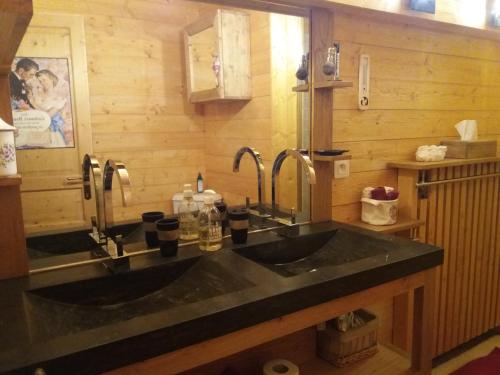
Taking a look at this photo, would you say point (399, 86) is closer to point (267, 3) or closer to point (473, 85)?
point (473, 85)

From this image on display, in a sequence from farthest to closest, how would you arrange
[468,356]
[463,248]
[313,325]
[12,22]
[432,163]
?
[468,356] < [463,248] < [432,163] < [313,325] < [12,22]

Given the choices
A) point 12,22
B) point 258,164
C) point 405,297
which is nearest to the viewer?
point 12,22

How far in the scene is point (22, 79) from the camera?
1.25 m

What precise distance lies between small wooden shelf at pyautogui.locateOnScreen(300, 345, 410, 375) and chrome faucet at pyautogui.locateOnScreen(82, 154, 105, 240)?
1.06 metres

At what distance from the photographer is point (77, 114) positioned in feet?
4.42

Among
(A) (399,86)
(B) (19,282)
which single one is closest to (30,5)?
(B) (19,282)

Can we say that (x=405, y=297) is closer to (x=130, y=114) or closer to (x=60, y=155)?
(x=130, y=114)

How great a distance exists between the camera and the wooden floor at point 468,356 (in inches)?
92.6

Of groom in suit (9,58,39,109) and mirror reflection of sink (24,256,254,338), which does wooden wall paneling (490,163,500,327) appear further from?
groom in suit (9,58,39,109)

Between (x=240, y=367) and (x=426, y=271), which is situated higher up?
(x=426, y=271)

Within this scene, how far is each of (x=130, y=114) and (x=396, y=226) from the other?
4.30 ft

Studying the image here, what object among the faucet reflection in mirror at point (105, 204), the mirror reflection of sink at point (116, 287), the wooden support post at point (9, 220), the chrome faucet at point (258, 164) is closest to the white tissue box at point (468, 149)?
the chrome faucet at point (258, 164)

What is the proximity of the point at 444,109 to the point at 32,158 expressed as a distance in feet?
6.71

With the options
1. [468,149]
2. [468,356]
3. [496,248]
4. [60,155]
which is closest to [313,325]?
[60,155]
